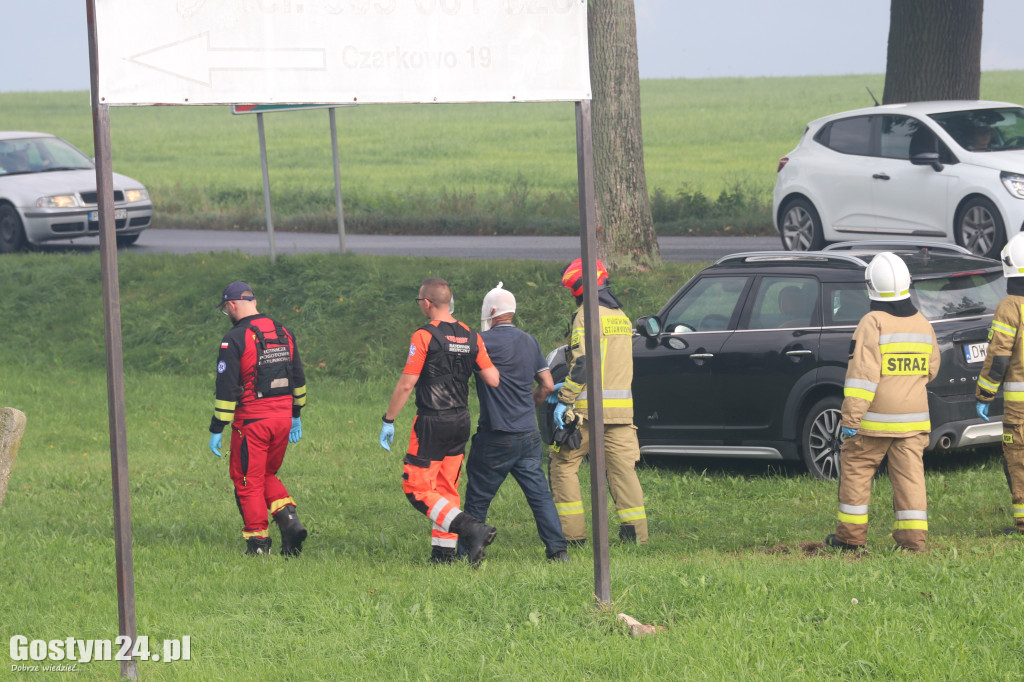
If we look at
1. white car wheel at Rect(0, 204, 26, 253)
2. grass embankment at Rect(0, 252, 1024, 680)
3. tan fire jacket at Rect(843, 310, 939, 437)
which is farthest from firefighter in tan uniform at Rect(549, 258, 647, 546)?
white car wheel at Rect(0, 204, 26, 253)

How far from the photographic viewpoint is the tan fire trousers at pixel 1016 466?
718 cm

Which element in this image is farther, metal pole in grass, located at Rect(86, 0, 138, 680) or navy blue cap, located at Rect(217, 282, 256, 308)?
navy blue cap, located at Rect(217, 282, 256, 308)

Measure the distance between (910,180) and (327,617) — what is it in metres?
9.67

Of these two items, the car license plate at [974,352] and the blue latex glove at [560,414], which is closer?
the blue latex glove at [560,414]

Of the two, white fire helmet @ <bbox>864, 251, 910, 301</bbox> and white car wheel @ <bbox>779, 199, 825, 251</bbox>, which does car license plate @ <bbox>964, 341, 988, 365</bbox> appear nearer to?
white fire helmet @ <bbox>864, 251, 910, 301</bbox>

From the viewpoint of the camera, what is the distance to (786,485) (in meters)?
8.83

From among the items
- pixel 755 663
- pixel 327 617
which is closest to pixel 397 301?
pixel 327 617

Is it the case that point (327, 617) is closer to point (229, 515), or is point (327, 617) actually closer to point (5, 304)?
point (229, 515)

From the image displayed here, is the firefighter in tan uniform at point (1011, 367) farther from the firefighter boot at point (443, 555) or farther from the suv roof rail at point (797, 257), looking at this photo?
the firefighter boot at point (443, 555)

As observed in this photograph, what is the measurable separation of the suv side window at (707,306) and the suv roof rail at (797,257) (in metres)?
0.17

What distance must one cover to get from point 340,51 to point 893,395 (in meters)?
3.53

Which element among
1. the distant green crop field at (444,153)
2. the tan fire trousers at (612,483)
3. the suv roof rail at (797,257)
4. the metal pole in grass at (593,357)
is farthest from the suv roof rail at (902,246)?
the distant green crop field at (444,153)

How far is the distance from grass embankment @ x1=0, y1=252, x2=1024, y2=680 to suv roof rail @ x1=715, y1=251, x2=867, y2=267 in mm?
1599

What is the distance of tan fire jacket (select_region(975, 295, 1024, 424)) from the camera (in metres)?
7.26
